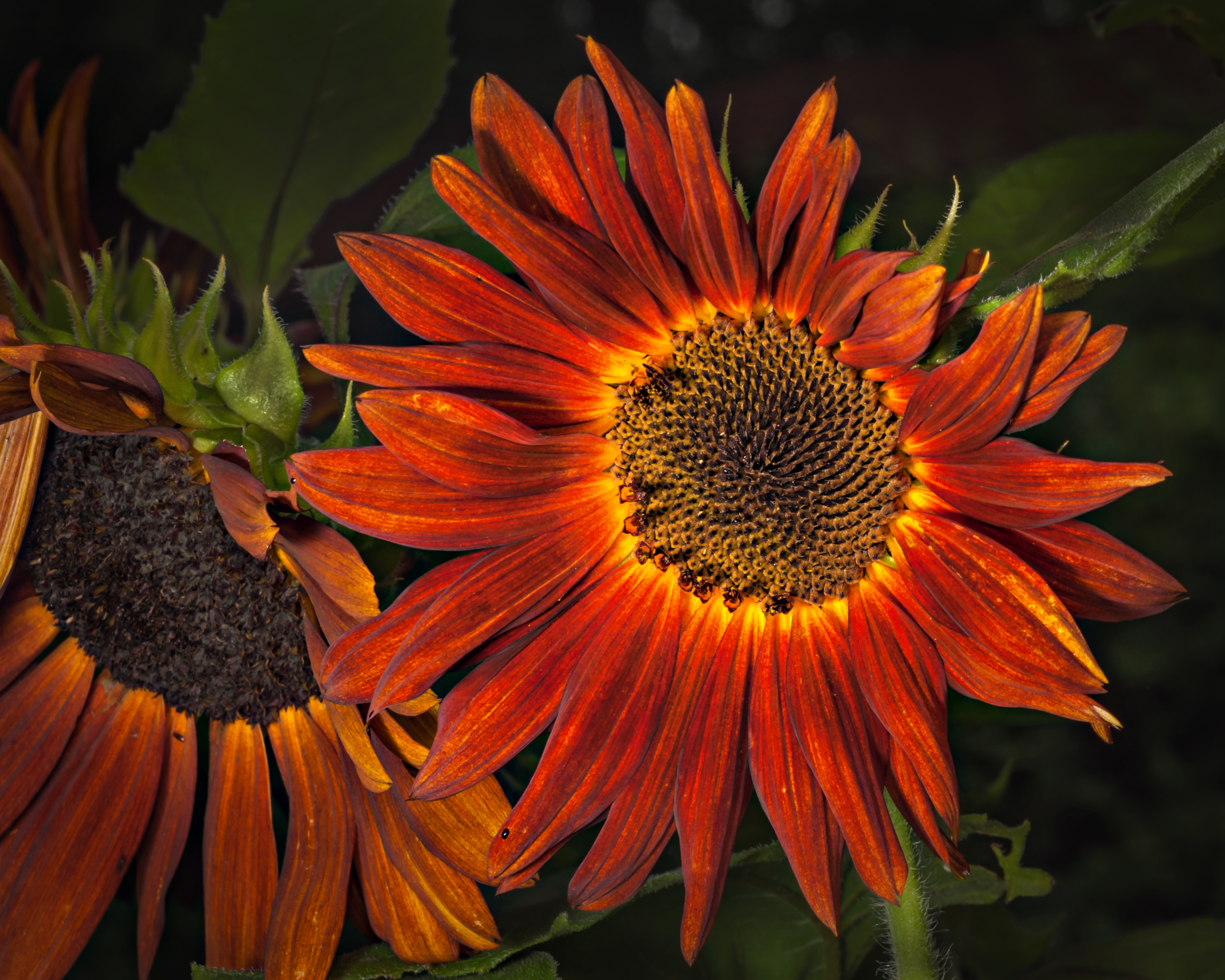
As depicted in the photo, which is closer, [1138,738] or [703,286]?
[703,286]

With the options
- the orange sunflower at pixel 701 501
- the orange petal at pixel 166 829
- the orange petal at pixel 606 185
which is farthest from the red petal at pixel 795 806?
the orange petal at pixel 166 829

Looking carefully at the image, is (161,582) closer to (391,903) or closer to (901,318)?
(391,903)

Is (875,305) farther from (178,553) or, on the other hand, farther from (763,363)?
(178,553)

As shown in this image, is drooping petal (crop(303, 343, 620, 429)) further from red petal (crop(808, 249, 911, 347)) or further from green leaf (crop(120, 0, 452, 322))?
green leaf (crop(120, 0, 452, 322))

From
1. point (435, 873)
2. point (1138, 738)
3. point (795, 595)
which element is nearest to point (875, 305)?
point (795, 595)

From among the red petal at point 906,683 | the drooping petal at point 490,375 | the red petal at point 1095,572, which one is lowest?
the red petal at point 906,683

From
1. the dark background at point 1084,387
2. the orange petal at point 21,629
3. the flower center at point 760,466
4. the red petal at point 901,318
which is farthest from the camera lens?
the dark background at point 1084,387

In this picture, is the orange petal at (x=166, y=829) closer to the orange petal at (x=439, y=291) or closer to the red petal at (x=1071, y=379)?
the orange petal at (x=439, y=291)

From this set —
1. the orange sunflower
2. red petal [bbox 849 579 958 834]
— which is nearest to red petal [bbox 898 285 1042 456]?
the orange sunflower
